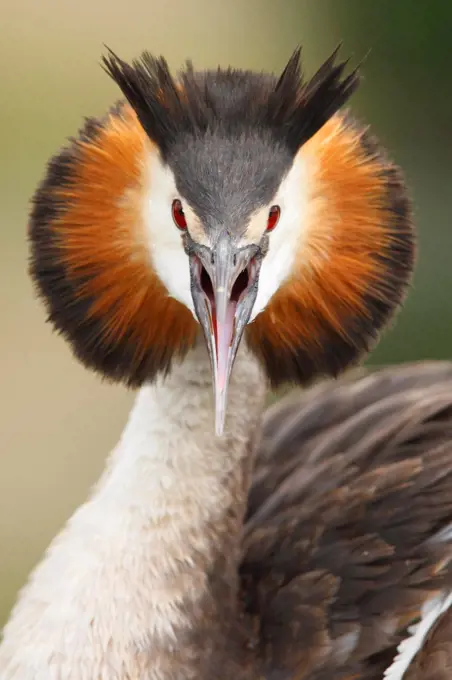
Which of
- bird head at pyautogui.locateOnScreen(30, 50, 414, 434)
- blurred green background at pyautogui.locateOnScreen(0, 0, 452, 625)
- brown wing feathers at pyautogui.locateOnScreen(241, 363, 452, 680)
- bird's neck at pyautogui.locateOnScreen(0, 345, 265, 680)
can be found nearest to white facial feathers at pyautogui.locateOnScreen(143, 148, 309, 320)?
bird head at pyautogui.locateOnScreen(30, 50, 414, 434)

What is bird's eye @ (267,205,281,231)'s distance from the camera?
868mm

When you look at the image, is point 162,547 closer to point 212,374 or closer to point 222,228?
point 212,374

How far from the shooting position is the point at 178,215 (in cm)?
87

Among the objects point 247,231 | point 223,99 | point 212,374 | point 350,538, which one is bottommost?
point 350,538

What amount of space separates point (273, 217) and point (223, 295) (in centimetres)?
10

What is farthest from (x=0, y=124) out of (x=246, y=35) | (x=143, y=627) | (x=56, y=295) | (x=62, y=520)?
(x=143, y=627)

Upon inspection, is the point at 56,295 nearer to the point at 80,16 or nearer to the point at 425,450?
the point at 425,450

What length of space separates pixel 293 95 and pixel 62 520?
966 millimetres

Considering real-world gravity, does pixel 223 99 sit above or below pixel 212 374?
above

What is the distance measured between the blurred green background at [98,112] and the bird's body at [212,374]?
1.97 feet

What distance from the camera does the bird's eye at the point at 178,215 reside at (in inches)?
33.9

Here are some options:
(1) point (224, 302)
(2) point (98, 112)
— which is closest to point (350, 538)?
(1) point (224, 302)

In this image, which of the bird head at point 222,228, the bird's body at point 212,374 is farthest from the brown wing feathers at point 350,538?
the bird head at point 222,228

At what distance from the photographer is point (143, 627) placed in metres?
0.98
